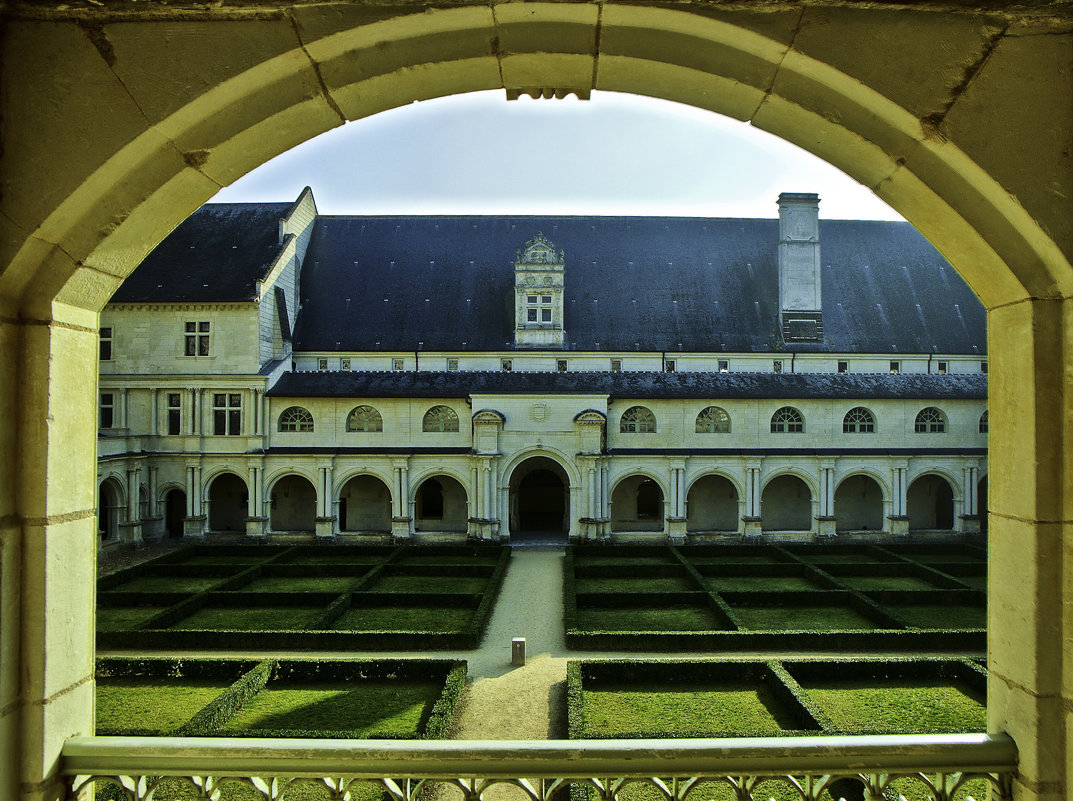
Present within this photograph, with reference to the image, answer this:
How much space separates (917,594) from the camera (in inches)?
751

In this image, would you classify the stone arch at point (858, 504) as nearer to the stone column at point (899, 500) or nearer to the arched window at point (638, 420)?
the stone column at point (899, 500)

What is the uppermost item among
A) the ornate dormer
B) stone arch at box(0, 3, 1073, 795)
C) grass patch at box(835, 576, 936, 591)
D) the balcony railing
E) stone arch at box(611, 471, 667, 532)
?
the ornate dormer

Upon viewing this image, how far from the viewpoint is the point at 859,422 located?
29.8 meters

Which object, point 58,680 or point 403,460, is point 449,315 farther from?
point 58,680

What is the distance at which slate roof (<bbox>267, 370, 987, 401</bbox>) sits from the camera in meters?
29.1

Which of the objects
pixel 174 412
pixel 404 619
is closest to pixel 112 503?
pixel 174 412

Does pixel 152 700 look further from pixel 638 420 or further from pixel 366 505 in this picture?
pixel 638 420

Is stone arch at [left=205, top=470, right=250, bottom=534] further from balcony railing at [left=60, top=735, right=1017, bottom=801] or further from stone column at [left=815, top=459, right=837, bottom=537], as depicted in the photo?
balcony railing at [left=60, top=735, right=1017, bottom=801]

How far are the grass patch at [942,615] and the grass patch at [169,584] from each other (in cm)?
1965

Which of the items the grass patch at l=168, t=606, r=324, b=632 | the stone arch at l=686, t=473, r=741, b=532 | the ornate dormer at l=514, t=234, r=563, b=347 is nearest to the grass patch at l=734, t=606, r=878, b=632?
the grass patch at l=168, t=606, r=324, b=632

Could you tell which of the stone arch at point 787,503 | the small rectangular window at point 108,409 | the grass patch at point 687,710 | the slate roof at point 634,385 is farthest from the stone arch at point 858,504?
the small rectangular window at point 108,409

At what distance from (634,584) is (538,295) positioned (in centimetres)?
1585

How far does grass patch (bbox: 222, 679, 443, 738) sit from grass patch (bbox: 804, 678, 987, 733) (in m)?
7.11

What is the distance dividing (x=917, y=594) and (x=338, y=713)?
51.2ft
